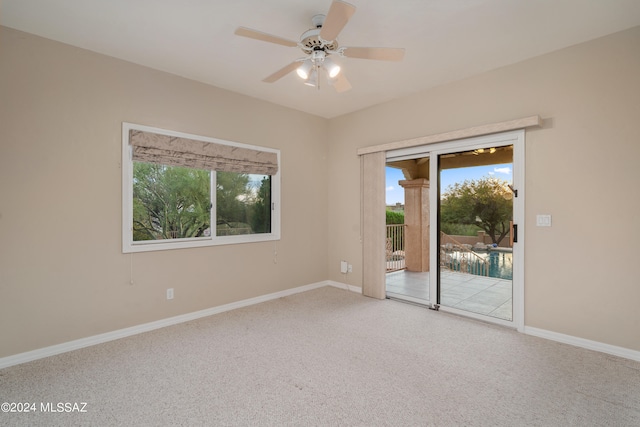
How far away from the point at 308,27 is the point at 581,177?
278cm

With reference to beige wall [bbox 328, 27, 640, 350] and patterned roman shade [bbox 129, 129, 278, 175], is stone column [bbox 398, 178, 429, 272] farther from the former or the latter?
patterned roman shade [bbox 129, 129, 278, 175]

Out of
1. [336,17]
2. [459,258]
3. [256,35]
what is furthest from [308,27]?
[459,258]

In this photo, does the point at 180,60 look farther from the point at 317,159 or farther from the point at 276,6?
the point at 317,159

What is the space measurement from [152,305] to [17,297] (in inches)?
41.8

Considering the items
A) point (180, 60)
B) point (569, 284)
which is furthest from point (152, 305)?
point (569, 284)

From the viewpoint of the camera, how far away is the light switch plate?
303cm

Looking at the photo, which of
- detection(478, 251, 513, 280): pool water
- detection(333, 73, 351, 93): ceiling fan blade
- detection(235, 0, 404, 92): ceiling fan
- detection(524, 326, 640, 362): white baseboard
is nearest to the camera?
detection(235, 0, 404, 92): ceiling fan

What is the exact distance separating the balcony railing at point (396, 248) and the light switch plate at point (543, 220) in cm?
223

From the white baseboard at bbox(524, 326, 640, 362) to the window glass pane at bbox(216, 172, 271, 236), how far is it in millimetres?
3313

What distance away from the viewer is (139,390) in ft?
7.13

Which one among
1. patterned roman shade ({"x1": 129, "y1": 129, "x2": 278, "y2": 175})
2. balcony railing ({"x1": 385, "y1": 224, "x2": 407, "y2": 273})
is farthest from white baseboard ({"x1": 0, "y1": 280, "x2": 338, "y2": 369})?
balcony railing ({"x1": 385, "y1": 224, "x2": 407, "y2": 273})

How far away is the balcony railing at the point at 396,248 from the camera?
5.23 m

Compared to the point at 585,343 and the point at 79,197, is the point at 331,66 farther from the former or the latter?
the point at 585,343

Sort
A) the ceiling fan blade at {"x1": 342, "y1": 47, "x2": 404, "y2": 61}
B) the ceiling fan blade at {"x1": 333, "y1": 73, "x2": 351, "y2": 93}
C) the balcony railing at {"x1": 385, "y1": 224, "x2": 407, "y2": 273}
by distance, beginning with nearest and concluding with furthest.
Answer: the ceiling fan blade at {"x1": 342, "y1": 47, "x2": 404, "y2": 61}, the ceiling fan blade at {"x1": 333, "y1": 73, "x2": 351, "y2": 93}, the balcony railing at {"x1": 385, "y1": 224, "x2": 407, "y2": 273}
